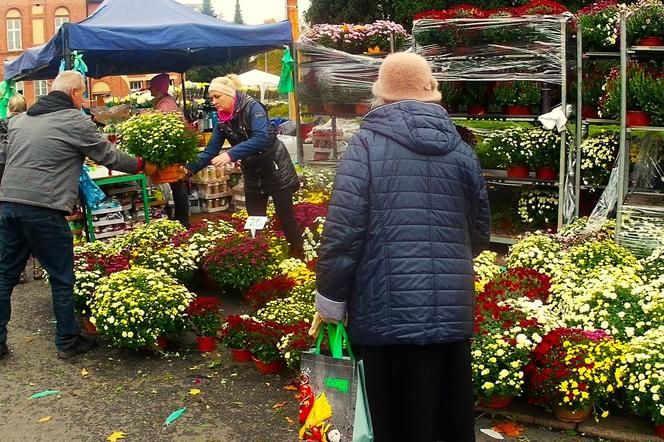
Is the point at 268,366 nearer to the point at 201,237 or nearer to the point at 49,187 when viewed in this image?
the point at 49,187

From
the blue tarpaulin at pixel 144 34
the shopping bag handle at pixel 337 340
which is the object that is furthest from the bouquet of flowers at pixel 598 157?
the shopping bag handle at pixel 337 340

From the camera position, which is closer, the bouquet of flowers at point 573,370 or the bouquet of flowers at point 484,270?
the bouquet of flowers at point 573,370

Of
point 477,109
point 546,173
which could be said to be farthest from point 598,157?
point 477,109

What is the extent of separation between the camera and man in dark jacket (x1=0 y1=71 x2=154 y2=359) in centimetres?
Result: 564

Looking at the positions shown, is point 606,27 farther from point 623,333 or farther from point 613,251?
point 623,333

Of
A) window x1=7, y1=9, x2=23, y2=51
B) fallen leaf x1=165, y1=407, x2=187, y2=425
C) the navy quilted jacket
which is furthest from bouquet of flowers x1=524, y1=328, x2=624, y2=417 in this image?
window x1=7, y1=9, x2=23, y2=51

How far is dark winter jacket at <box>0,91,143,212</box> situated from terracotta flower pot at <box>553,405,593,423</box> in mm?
3733

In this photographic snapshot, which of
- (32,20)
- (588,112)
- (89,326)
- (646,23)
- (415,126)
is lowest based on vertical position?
(89,326)

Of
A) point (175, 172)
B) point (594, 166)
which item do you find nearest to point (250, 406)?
point (175, 172)

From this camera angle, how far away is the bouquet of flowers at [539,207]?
834cm

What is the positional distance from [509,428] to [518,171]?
4.48 meters

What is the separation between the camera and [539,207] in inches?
331

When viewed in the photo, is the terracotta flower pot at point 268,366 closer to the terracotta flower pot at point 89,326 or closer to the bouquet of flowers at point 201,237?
the terracotta flower pot at point 89,326

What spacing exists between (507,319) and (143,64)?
33.6ft
